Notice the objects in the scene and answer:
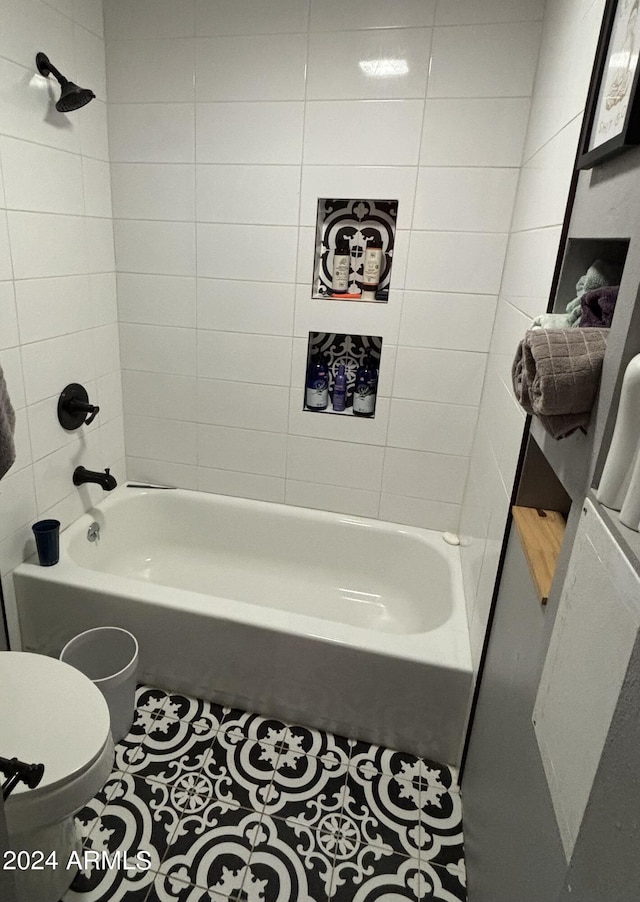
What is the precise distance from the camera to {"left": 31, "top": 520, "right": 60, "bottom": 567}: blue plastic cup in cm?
177

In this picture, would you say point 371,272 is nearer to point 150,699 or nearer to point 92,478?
point 92,478

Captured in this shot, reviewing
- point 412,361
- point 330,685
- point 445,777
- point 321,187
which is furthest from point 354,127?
point 445,777

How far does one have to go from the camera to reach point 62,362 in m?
1.88

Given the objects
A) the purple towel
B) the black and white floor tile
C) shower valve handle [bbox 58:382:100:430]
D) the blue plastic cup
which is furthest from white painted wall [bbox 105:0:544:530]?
the purple towel

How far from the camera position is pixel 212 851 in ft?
4.46

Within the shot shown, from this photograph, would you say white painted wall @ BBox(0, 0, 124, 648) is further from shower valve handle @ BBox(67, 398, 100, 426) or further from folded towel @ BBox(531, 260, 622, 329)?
folded towel @ BBox(531, 260, 622, 329)

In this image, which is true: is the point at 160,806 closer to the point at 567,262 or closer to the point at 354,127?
the point at 567,262

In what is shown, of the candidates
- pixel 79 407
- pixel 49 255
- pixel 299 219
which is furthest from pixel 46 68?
pixel 79 407

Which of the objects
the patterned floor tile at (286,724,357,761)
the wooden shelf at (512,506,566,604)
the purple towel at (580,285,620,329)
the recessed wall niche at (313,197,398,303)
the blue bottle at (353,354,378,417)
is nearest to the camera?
the purple towel at (580,285,620,329)

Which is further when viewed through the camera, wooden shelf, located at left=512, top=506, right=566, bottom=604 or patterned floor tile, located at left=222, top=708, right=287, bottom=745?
patterned floor tile, located at left=222, top=708, right=287, bottom=745

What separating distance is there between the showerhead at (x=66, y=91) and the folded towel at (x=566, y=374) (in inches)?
61.2

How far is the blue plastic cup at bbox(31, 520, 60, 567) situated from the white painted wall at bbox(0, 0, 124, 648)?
7 cm

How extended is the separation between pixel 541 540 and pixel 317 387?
1.27 metres

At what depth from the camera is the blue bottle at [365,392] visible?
6.95ft
